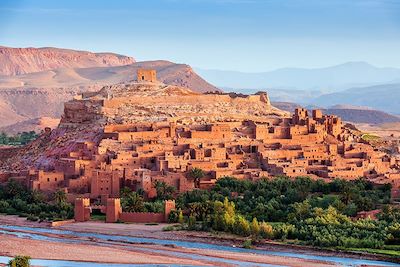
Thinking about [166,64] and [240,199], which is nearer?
[240,199]

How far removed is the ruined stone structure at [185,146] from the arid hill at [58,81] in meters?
51.0

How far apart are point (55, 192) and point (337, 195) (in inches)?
387

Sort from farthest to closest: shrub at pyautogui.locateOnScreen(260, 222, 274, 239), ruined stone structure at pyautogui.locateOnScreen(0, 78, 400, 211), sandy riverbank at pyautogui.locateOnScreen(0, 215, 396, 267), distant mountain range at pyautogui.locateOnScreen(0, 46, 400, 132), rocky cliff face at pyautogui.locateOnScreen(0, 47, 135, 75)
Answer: rocky cliff face at pyautogui.locateOnScreen(0, 47, 135, 75) → distant mountain range at pyautogui.locateOnScreen(0, 46, 400, 132) → ruined stone structure at pyautogui.locateOnScreen(0, 78, 400, 211) → shrub at pyautogui.locateOnScreen(260, 222, 274, 239) → sandy riverbank at pyautogui.locateOnScreen(0, 215, 396, 267)

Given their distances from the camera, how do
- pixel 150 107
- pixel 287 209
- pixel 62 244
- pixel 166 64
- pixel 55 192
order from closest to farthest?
pixel 62 244, pixel 287 209, pixel 55 192, pixel 150 107, pixel 166 64

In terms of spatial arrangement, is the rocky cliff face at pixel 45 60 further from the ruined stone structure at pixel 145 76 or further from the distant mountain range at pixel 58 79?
the ruined stone structure at pixel 145 76

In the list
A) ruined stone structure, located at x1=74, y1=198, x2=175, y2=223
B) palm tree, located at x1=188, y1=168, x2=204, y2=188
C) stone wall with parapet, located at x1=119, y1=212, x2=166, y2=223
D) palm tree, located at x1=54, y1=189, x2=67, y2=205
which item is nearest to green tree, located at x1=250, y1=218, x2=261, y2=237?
ruined stone structure, located at x1=74, y1=198, x2=175, y2=223

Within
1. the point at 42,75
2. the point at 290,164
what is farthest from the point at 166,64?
the point at 290,164

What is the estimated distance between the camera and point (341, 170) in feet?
130

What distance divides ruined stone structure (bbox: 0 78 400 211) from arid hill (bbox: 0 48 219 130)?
2008 inches

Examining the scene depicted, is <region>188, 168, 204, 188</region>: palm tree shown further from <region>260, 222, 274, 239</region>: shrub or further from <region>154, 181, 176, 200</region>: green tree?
<region>260, 222, 274, 239</region>: shrub

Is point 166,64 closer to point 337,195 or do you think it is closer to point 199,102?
point 199,102

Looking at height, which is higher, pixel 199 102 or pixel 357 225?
pixel 199 102

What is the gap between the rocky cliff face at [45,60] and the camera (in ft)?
451

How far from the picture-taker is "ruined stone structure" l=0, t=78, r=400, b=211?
37469 millimetres
